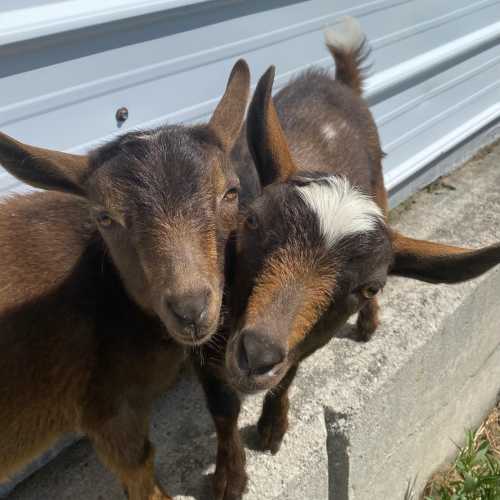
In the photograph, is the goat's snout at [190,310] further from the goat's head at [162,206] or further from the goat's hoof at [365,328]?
the goat's hoof at [365,328]

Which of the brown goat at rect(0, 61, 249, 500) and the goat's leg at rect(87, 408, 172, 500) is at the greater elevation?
the brown goat at rect(0, 61, 249, 500)

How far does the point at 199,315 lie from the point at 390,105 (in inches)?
166

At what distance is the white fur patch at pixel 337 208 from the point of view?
95.7 inches

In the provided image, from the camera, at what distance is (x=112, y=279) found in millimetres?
2859

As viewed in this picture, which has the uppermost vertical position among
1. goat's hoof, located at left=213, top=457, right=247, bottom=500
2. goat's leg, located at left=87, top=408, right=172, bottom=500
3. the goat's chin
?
the goat's chin

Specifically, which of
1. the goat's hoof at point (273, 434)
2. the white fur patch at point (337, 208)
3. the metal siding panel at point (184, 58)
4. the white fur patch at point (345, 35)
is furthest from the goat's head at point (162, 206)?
the white fur patch at point (345, 35)

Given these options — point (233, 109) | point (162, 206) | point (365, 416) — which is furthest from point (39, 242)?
point (365, 416)

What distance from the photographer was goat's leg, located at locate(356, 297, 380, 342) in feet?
13.3

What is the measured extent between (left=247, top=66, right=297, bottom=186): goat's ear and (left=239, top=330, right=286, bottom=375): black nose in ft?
3.01

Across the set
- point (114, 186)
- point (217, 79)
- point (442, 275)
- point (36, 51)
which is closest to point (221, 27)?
point (217, 79)

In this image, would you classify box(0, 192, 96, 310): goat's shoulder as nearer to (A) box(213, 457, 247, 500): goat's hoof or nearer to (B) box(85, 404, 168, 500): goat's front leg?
(B) box(85, 404, 168, 500): goat's front leg

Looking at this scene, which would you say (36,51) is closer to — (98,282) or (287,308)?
(98,282)

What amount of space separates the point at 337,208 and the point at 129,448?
60.4 inches

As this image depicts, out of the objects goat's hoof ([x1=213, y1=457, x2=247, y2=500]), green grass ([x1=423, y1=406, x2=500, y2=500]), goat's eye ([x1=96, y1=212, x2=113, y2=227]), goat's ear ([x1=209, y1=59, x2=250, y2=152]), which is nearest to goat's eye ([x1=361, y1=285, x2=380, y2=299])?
goat's ear ([x1=209, y1=59, x2=250, y2=152])
